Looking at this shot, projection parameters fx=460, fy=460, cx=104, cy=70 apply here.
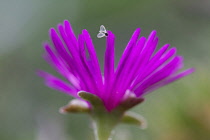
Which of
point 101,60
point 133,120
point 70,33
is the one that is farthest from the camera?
point 101,60

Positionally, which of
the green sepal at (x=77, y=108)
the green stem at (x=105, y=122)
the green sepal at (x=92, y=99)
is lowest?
the green stem at (x=105, y=122)

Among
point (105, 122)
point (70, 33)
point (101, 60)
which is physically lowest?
point (105, 122)

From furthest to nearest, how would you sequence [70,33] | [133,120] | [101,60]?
[101,60]
[133,120]
[70,33]

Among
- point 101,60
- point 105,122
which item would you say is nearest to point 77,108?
point 105,122

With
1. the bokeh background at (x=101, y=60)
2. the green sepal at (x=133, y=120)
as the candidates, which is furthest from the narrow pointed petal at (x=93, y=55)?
the bokeh background at (x=101, y=60)

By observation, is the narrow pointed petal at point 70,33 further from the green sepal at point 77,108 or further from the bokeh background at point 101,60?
the bokeh background at point 101,60

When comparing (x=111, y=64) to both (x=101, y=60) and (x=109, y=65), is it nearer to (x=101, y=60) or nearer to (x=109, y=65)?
(x=109, y=65)

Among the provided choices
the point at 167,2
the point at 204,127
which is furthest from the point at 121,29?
the point at 204,127

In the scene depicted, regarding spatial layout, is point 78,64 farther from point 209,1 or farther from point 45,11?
point 45,11
